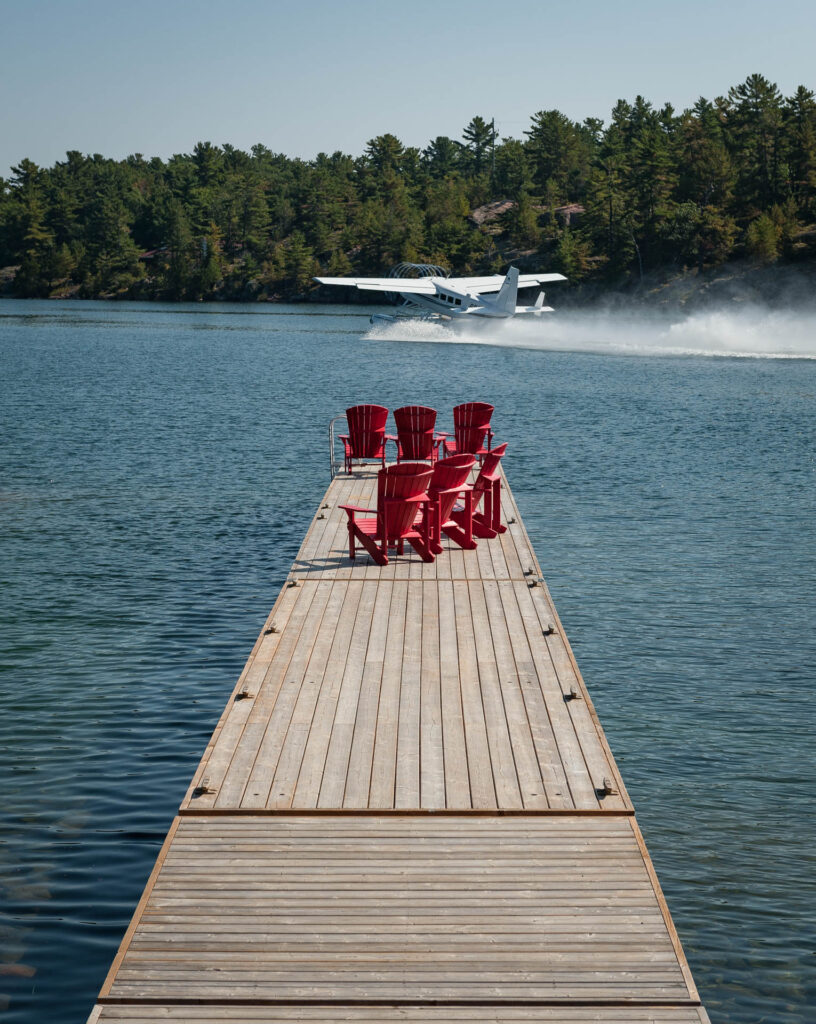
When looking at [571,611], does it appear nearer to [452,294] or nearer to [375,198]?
[452,294]

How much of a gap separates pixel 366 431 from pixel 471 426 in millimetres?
1826

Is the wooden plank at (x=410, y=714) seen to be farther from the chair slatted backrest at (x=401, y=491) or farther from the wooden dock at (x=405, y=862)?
the chair slatted backrest at (x=401, y=491)

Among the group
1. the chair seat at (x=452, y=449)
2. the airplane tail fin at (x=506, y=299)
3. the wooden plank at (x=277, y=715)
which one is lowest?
the airplane tail fin at (x=506, y=299)

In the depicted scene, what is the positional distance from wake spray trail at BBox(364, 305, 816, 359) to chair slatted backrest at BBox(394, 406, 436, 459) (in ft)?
154

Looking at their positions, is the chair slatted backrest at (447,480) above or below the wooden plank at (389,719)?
above

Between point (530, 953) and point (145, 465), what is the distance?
21.8 m

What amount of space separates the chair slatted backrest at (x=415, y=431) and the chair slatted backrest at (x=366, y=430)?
98cm

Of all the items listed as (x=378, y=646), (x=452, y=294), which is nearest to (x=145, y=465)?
(x=378, y=646)

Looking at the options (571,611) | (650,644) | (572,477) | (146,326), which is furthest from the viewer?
(146,326)

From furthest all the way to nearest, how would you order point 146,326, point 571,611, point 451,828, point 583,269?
point 583,269 < point 146,326 < point 571,611 < point 451,828

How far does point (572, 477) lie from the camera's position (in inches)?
947

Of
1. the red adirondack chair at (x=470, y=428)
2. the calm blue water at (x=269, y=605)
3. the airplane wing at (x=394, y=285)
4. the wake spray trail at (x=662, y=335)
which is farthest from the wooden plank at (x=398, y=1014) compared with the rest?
the airplane wing at (x=394, y=285)

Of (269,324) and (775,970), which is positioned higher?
(775,970)

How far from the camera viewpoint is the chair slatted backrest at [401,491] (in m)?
12.2
